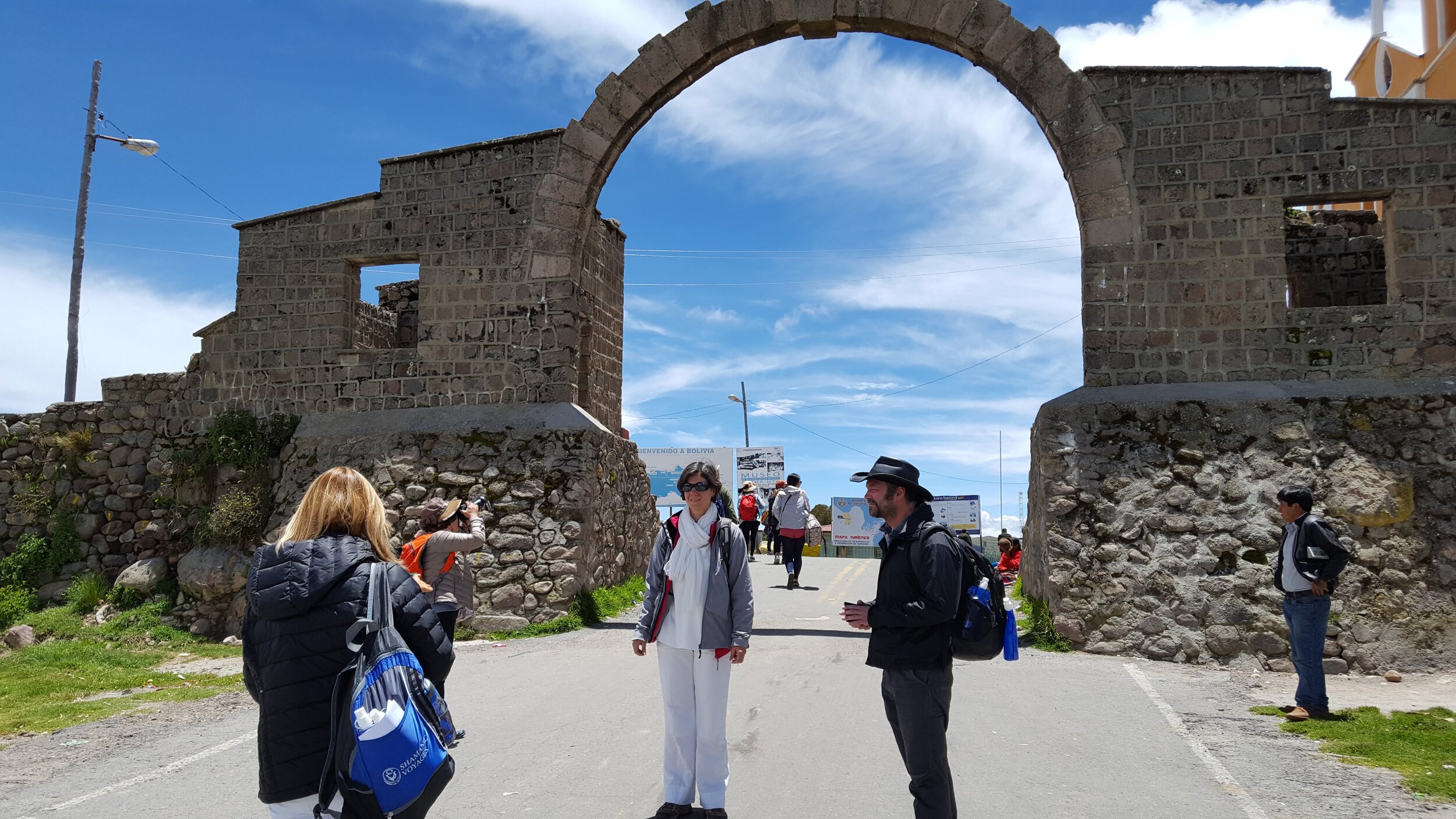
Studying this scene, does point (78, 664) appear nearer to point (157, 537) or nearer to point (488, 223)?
point (157, 537)

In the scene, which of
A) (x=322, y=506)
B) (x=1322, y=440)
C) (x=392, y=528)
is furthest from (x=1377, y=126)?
(x=392, y=528)

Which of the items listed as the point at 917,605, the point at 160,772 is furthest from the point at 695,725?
the point at 160,772

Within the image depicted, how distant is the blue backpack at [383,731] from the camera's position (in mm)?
3033

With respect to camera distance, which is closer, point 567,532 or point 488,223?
point 567,532

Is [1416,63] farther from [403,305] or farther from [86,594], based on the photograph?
[86,594]

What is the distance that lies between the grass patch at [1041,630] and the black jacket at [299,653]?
7493 millimetres

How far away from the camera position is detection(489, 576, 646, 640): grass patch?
10898 millimetres

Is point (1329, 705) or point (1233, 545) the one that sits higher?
point (1233, 545)

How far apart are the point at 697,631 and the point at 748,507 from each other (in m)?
12.9

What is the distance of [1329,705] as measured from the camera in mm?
7590

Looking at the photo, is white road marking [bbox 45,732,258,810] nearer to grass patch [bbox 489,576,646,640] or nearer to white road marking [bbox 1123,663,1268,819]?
grass patch [bbox 489,576,646,640]

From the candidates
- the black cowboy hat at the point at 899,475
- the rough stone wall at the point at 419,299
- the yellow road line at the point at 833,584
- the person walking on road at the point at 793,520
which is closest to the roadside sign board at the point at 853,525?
the yellow road line at the point at 833,584

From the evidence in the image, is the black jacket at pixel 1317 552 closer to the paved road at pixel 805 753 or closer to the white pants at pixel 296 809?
the paved road at pixel 805 753

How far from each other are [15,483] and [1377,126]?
1823cm
